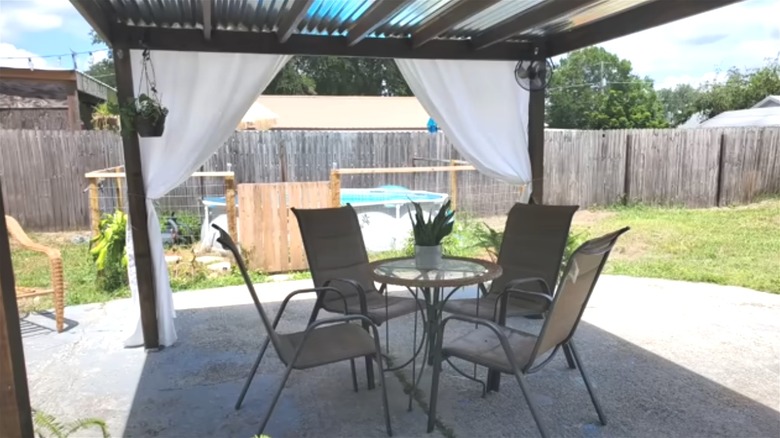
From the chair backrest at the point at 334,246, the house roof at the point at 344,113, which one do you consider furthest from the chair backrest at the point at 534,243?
the house roof at the point at 344,113

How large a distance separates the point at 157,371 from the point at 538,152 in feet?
11.0

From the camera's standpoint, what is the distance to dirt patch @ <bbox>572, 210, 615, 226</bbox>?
27.0 feet

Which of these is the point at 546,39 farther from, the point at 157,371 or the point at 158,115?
the point at 157,371

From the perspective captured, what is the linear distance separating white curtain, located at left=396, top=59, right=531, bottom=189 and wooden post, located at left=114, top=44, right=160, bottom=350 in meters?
2.10

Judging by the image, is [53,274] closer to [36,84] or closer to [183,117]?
[183,117]

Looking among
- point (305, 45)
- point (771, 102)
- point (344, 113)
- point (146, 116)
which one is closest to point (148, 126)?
point (146, 116)

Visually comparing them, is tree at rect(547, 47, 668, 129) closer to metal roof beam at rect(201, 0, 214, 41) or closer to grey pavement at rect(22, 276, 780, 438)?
grey pavement at rect(22, 276, 780, 438)

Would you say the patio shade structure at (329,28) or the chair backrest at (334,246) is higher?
the patio shade structure at (329,28)

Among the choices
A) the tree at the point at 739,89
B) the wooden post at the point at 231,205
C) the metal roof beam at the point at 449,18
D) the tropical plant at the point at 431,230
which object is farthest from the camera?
the tree at the point at 739,89

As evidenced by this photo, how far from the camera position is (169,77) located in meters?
3.51

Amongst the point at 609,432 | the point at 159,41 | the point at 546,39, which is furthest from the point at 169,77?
the point at 609,432

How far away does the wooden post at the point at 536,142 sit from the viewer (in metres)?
4.33

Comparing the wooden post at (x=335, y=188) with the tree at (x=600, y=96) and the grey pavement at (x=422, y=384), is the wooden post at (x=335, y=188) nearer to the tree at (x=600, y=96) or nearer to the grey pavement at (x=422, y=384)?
the grey pavement at (x=422, y=384)

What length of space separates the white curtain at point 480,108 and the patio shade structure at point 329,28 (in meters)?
0.11
